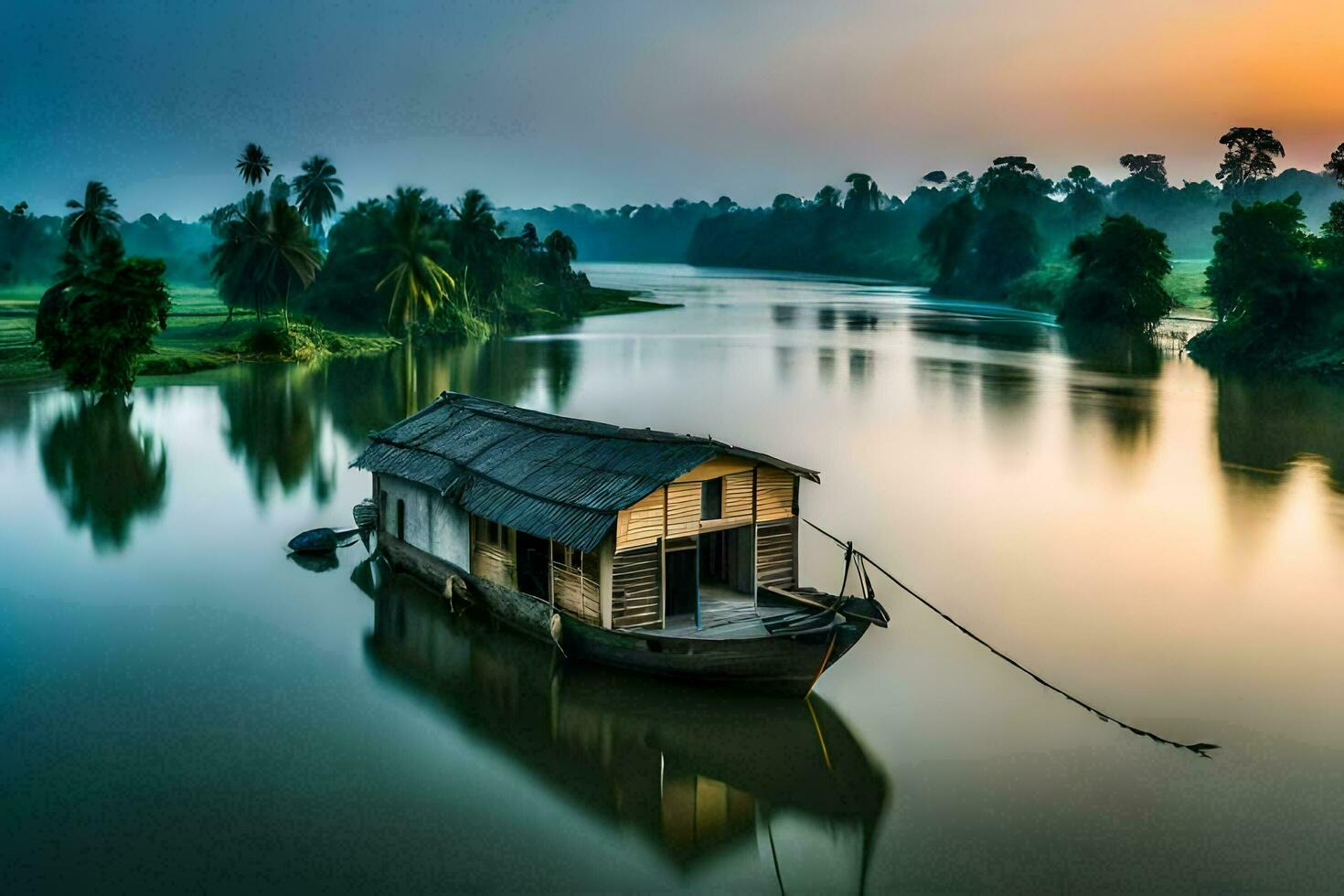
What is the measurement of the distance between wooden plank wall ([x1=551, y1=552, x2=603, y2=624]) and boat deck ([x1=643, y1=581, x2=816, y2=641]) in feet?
2.37

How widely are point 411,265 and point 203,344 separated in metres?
10.2

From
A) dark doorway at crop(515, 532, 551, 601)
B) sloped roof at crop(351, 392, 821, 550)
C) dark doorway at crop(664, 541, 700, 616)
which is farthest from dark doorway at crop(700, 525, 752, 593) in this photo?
dark doorway at crop(515, 532, 551, 601)

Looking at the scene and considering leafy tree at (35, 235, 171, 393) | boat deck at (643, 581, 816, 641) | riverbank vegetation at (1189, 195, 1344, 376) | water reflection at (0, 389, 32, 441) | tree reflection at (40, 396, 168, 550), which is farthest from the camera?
riverbank vegetation at (1189, 195, 1344, 376)

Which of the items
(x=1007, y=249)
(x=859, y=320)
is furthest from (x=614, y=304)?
(x=1007, y=249)

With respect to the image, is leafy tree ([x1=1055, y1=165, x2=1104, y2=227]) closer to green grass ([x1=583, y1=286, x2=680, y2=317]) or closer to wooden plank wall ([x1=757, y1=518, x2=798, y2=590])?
green grass ([x1=583, y1=286, x2=680, y2=317])

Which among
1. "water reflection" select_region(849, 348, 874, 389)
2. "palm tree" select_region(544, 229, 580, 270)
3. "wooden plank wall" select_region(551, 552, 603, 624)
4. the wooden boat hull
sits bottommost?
the wooden boat hull

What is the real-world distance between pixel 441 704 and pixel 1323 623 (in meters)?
12.1

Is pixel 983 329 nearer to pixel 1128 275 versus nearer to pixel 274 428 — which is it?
pixel 1128 275

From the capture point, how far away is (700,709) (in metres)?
12.9

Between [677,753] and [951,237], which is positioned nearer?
[677,753]

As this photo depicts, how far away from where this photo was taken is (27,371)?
42656mm

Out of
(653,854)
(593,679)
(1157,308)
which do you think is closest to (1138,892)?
(653,854)

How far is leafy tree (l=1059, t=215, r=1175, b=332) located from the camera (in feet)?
207

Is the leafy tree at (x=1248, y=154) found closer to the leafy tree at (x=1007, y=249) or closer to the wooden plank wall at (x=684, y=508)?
the leafy tree at (x=1007, y=249)
